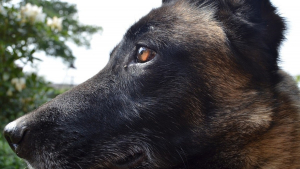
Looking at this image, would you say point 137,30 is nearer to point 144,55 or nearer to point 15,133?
point 144,55

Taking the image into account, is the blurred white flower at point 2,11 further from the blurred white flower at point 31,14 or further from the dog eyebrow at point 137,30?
the dog eyebrow at point 137,30

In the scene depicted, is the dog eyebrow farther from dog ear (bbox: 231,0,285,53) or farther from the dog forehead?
dog ear (bbox: 231,0,285,53)

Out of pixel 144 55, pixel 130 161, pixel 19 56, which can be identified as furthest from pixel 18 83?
pixel 130 161

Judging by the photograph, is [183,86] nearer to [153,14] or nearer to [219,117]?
[219,117]

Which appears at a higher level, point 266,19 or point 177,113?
point 266,19

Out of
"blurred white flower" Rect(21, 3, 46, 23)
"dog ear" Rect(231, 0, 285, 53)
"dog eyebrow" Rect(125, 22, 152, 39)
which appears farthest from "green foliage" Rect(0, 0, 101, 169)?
"dog ear" Rect(231, 0, 285, 53)

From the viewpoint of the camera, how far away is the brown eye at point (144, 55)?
214cm

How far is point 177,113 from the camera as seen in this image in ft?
6.59

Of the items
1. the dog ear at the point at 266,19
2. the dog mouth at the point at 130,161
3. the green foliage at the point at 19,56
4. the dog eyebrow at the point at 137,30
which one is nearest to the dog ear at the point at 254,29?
the dog ear at the point at 266,19

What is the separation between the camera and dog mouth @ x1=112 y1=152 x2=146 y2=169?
1.99 metres

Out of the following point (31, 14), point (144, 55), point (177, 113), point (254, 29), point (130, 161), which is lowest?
point (130, 161)

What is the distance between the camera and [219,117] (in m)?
2.05

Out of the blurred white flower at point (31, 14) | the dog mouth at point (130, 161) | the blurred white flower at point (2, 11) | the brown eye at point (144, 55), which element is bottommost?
the dog mouth at point (130, 161)

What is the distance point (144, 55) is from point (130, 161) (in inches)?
28.9
